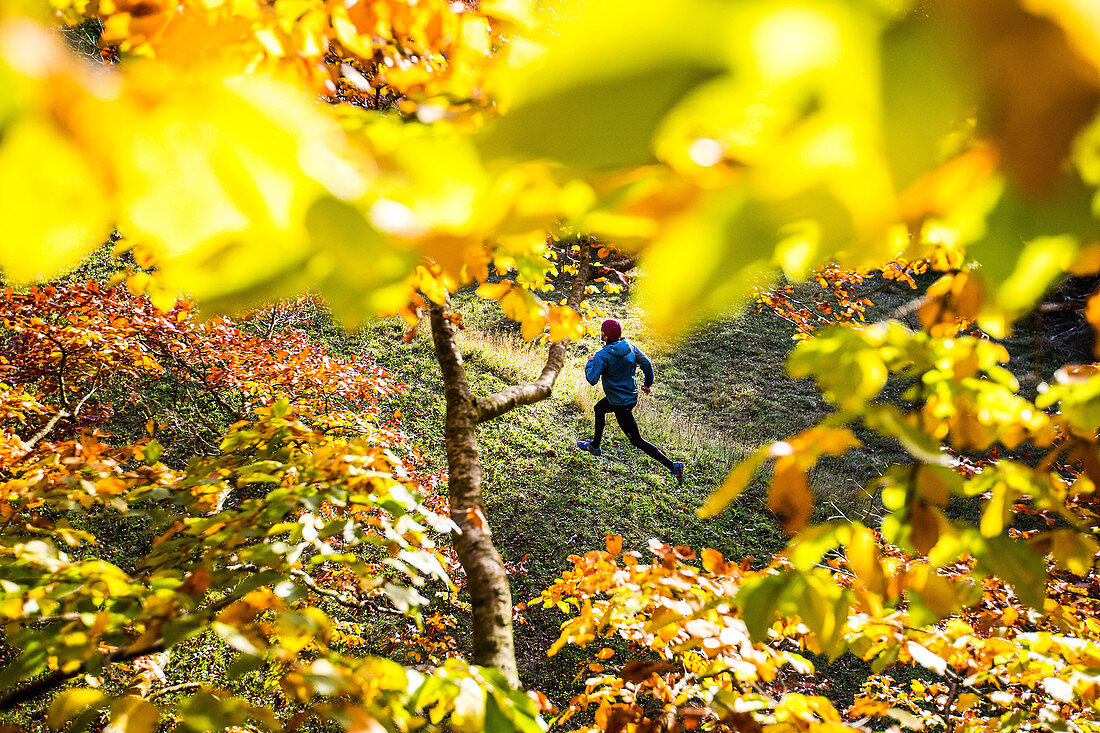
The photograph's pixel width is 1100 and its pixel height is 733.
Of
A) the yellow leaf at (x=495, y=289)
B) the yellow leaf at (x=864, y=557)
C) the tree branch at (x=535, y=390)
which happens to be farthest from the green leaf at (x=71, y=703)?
the tree branch at (x=535, y=390)

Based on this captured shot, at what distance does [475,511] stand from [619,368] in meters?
3.53

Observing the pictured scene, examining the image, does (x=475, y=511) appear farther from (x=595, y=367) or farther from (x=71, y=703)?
(x=595, y=367)

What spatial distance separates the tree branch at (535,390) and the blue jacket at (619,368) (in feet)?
5.66

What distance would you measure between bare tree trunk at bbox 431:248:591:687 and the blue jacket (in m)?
2.46

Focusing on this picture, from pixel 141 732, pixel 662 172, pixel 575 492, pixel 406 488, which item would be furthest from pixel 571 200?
pixel 575 492

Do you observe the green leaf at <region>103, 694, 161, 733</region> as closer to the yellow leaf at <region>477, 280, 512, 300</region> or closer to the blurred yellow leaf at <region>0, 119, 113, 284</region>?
the blurred yellow leaf at <region>0, 119, 113, 284</region>

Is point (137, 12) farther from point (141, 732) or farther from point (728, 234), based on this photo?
point (728, 234)

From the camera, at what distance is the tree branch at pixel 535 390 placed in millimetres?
2254

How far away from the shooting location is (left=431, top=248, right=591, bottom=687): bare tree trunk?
5.44ft

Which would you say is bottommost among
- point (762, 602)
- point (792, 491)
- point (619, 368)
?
point (762, 602)

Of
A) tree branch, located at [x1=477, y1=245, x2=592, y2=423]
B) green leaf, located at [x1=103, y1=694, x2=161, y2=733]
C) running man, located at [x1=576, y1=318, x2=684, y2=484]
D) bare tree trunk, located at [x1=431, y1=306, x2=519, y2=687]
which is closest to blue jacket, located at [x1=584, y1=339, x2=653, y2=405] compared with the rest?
running man, located at [x1=576, y1=318, x2=684, y2=484]

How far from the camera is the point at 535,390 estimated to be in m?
2.63

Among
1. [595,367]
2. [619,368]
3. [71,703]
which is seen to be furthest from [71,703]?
[619,368]

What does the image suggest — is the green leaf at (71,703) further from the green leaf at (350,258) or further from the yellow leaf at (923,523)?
the yellow leaf at (923,523)
